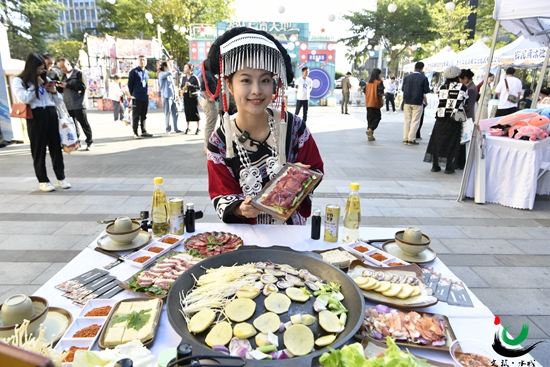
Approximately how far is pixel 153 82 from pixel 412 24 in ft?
66.1

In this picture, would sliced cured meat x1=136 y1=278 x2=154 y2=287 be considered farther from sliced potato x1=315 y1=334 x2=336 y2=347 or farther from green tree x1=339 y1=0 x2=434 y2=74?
green tree x1=339 y1=0 x2=434 y2=74

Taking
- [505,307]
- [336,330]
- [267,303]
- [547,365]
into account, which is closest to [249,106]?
[267,303]

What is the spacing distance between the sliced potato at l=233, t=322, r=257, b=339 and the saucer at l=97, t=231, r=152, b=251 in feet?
3.07

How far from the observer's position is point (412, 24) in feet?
86.1

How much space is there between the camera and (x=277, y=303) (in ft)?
4.07

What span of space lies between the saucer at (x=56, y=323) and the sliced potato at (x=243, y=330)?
58 centimetres

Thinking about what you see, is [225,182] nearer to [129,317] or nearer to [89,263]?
[89,263]

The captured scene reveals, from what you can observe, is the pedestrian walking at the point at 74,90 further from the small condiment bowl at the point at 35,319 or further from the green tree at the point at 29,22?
the green tree at the point at 29,22

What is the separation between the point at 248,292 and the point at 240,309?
8 centimetres

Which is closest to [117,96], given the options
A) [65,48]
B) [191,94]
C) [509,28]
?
[191,94]

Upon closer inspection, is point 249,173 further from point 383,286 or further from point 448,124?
point 448,124

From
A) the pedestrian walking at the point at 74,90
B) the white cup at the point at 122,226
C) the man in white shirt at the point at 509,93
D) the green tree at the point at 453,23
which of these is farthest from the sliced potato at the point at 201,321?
the green tree at the point at 453,23

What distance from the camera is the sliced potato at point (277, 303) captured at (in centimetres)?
122

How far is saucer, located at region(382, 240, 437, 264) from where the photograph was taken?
67.7 inches
